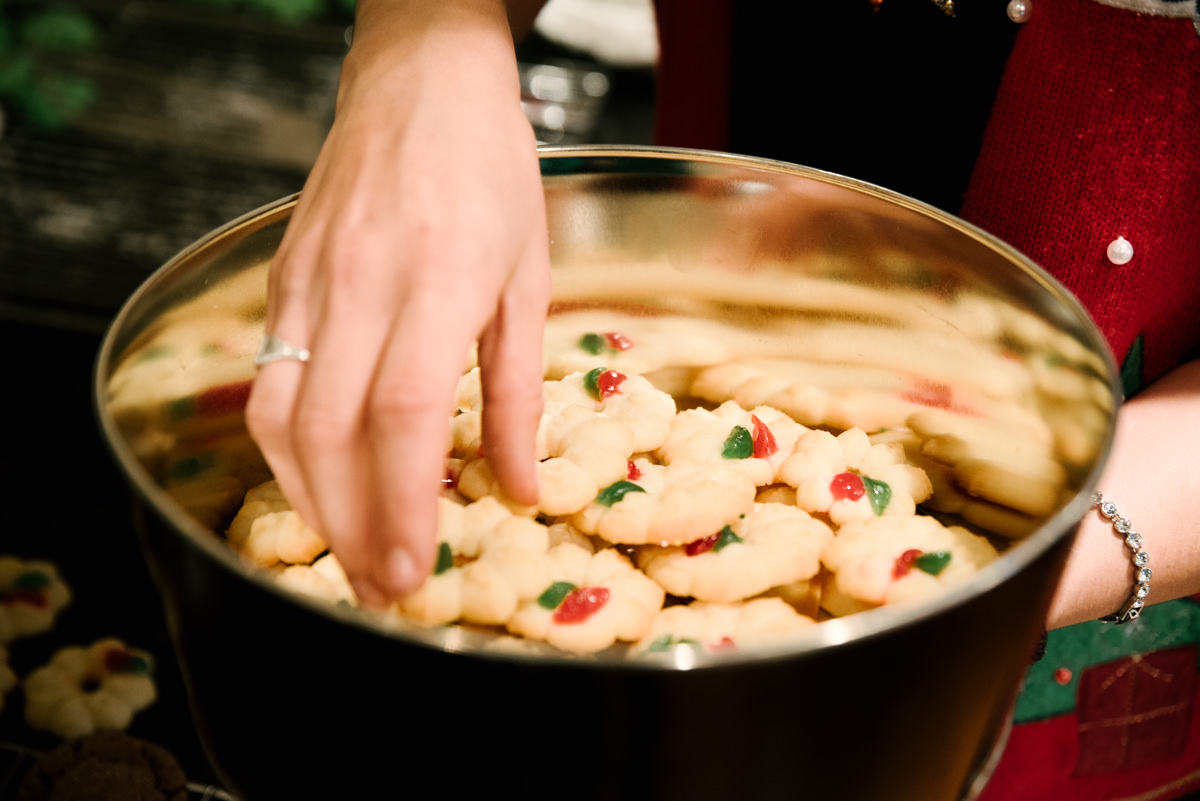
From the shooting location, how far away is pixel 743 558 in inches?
23.6

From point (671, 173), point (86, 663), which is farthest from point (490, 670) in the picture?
point (86, 663)

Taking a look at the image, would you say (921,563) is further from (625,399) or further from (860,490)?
(625,399)

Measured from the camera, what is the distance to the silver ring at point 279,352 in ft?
1.58

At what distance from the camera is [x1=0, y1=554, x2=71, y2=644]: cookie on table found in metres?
1.10

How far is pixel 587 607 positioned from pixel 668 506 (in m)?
0.10

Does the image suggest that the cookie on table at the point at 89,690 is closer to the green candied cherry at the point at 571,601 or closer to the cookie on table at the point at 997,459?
the green candied cherry at the point at 571,601

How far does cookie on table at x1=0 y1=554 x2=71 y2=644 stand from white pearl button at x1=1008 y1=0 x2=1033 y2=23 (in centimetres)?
119

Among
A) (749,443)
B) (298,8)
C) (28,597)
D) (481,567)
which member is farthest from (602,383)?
(298,8)

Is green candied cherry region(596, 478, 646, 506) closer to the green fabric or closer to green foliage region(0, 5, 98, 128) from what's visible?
the green fabric

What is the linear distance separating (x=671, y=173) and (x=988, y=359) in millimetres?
270

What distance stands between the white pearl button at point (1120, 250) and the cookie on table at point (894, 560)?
32cm

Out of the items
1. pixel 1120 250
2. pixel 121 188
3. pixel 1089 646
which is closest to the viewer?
pixel 1120 250

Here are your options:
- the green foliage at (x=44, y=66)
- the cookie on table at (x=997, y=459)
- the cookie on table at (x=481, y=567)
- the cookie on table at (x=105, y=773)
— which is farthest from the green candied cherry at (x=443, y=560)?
the green foliage at (x=44, y=66)

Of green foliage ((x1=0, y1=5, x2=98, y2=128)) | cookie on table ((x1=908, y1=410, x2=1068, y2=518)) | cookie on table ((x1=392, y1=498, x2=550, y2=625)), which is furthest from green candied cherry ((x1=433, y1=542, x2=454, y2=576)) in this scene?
green foliage ((x1=0, y1=5, x2=98, y2=128))
